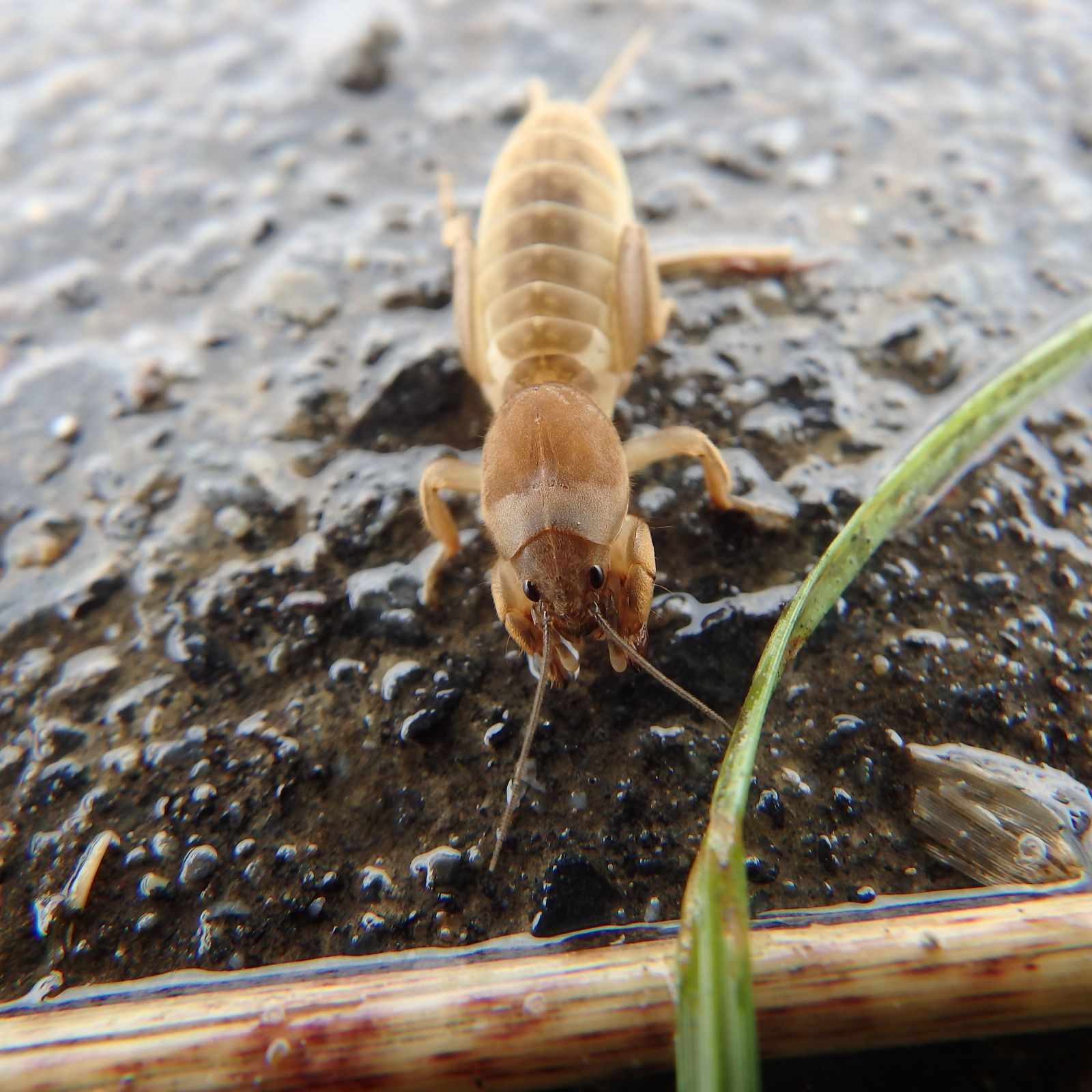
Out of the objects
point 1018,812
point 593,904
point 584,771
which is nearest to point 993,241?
point 1018,812

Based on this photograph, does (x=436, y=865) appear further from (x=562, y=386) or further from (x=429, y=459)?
(x=562, y=386)

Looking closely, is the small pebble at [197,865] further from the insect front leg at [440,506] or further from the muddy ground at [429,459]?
the insect front leg at [440,506]

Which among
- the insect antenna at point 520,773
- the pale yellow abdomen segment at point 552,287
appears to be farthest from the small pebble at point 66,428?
the insect antenna at point 520,773

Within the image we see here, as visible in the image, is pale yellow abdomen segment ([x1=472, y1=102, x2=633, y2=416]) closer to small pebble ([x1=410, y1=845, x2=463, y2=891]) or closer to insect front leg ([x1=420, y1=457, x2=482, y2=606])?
insect front leg ([x1=420, y1=457, x2=482, y2=606])

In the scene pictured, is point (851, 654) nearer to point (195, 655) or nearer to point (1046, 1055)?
point (1046, 1055)

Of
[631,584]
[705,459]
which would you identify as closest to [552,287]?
[705,459]

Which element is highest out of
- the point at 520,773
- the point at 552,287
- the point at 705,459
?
the point at 552,287

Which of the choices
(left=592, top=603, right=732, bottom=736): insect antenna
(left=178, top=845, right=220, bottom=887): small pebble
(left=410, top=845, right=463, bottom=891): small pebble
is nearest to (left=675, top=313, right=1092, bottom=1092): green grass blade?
(left=592, top=603, right=732, bottom=736): insect antenna
